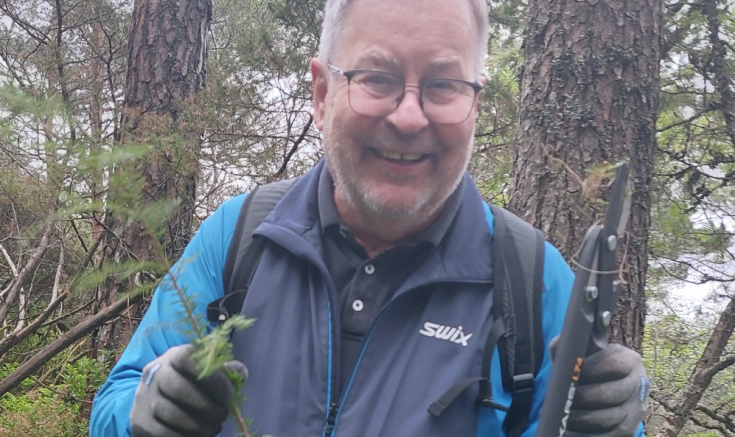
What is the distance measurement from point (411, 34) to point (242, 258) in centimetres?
93

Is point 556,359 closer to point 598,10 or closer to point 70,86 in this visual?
point 598,10

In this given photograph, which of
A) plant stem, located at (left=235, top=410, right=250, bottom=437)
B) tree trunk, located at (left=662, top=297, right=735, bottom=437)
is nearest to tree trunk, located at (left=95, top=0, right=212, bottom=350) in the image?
plant stem, located at (left=235, top=410, right=250, bottom=437)

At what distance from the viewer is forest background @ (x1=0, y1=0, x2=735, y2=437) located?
3152 mm

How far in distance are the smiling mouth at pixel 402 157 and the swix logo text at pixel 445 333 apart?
0.54m

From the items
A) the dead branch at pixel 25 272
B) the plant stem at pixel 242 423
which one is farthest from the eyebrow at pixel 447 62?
the dead branch at pixel 25 272

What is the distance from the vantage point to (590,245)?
1229 mm

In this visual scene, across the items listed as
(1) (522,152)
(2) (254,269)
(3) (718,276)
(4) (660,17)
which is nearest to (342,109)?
(2) (254,269)

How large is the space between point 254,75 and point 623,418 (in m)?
4.87

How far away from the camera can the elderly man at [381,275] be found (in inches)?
66.2

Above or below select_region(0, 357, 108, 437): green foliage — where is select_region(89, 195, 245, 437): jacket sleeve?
above

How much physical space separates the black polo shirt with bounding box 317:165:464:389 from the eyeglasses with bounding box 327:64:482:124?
322mm

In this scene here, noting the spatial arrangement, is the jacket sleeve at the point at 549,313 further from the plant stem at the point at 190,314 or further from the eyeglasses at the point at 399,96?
the plant stem at the point at 190,314

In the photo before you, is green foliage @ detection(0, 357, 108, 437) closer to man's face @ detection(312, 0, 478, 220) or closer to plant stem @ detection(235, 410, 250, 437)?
man's face @ detection(312, 0, 478, 220)

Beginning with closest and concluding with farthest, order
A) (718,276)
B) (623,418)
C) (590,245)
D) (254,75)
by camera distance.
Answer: (590,245)
(623,418)
(718,276)
(254,75)
